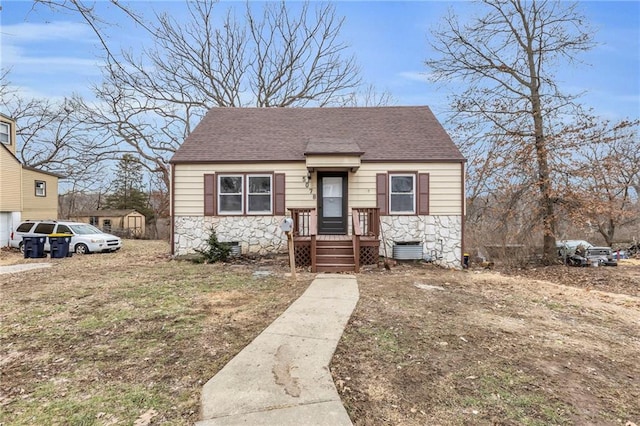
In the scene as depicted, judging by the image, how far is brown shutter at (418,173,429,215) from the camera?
10.4m

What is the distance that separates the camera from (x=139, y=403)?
2.56 metres

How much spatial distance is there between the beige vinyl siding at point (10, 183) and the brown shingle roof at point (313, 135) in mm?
10811

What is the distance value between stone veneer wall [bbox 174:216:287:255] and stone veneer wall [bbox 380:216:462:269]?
3438 millimetres

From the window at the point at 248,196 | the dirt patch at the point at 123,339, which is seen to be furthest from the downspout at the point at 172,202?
the dirt patch at the point at 123,339

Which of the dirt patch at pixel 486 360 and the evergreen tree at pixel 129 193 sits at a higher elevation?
the evergreen tree at pixel 129 193

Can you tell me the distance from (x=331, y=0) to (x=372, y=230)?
659 inches

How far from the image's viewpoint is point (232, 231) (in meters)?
10.6

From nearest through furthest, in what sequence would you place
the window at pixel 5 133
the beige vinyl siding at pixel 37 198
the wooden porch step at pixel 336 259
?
1. the wooden porch step at pixel 336 259
2. the window at pixel 5 133
3. the beige vinyl siding at pixel 37 198

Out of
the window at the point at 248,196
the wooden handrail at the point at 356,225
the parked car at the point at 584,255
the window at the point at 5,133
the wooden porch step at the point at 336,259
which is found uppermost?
the window at the point at 5,133

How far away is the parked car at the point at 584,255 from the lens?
12289 millimetres

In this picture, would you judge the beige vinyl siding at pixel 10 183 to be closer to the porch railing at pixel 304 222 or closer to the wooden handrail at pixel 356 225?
Result: the porch railing at pixel 304 222

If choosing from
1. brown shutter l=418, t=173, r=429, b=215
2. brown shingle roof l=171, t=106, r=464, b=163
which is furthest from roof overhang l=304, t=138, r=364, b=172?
brown shutter l=418, t=173, r=429, b=215

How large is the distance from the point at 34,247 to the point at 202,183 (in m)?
7.05

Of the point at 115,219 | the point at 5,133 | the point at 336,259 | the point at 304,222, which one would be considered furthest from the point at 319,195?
the point at 115,219
